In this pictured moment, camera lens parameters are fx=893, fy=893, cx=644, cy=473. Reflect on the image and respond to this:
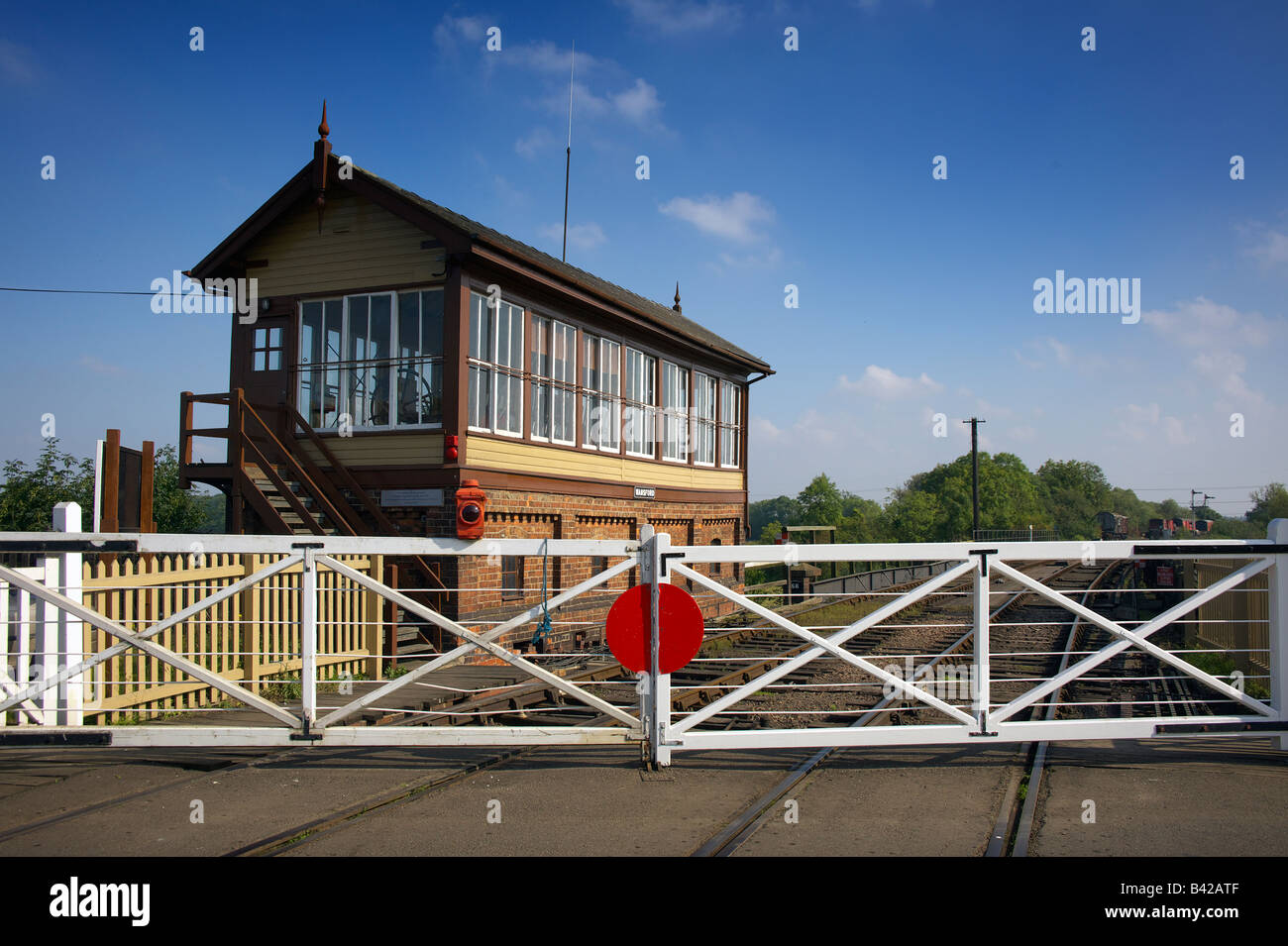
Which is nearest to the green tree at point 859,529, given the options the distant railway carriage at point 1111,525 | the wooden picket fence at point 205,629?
the distant railway carriage at point 1111,525

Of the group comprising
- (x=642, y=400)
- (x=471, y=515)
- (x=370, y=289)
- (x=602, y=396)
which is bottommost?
(x=471, y=515)

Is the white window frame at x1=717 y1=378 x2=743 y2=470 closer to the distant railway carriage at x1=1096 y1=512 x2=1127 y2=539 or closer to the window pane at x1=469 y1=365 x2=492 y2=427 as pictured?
the window pane at x1=469 y1=365 x2=492 y2=427

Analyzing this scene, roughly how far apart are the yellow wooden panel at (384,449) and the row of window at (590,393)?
0.77 metres

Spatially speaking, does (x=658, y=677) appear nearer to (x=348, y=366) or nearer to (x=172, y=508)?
(x=348, y=366)

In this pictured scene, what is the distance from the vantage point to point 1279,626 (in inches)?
228

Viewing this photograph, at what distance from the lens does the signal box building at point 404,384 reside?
1269 cm

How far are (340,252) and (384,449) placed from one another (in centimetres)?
320

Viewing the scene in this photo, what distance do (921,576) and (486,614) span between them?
78.3 ft

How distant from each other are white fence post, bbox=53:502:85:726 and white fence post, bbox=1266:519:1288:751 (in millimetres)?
8791

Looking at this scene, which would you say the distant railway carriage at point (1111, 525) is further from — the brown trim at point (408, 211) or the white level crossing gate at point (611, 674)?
the brown trim at point (408, 211)

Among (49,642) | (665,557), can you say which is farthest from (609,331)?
(665,557)

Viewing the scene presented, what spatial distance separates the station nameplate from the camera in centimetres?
1292

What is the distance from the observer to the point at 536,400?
48.4 feet
